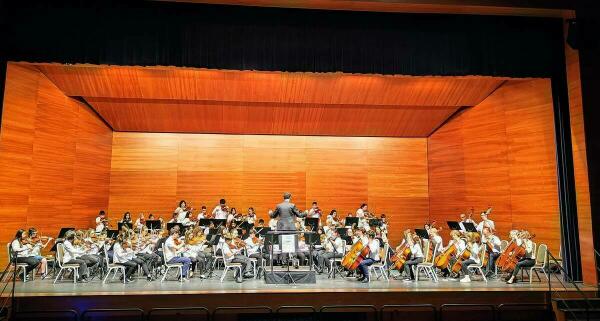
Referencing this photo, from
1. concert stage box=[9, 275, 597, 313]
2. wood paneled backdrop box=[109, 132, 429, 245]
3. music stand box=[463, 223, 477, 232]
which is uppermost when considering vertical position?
wood paneled backdrop box=[109, 132, 429, 245]

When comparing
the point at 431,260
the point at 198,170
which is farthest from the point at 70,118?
the point at 431,260

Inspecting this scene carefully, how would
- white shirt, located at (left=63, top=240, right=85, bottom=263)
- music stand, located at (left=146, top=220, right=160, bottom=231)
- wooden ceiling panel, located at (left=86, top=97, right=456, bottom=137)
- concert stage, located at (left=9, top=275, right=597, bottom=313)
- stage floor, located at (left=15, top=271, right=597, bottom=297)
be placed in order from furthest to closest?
wooden ceiling panel, located at (left=86, top=97, right=456, bottom=137)
music stand, located at (left=146, top=220, right=160, bottom=231)
white shirt, located at (left=63, top=240, right=85, bottom=263)
stage floor, located at (left=15, top=271, right=597, bottom=297)
concert stage, located at (left=9, top=275, right=597, bottom=313)

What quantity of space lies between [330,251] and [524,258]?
390 centimetres

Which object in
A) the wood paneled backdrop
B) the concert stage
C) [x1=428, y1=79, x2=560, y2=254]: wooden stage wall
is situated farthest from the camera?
the wood paneled backdrop

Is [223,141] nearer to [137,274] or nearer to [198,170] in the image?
[198,170]

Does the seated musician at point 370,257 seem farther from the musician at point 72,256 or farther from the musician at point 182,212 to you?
the musician at point 182,212

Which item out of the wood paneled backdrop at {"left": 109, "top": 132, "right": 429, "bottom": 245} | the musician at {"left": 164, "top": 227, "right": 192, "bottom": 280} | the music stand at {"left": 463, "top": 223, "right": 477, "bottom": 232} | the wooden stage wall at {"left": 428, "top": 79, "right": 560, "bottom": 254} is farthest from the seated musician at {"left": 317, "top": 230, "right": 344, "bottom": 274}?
the wood paneled backdrop at {"left": 109, "top": 132, "right": 429, "bottom": 245}

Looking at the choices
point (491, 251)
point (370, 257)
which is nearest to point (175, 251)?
point (370, 257)

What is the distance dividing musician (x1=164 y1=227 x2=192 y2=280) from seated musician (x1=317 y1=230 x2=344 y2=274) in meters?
2.87

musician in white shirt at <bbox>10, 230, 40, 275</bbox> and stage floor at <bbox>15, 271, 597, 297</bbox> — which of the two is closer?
stage floor at <bbox>15, 271, 597, 297</bbox>

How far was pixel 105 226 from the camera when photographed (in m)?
12.0

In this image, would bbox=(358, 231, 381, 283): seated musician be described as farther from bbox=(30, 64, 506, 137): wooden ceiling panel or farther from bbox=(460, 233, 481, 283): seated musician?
bbox=(30, 64, 506, 137): wooden ceiling panel

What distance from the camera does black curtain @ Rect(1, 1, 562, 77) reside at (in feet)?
28.6

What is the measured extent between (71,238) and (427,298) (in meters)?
6.81
